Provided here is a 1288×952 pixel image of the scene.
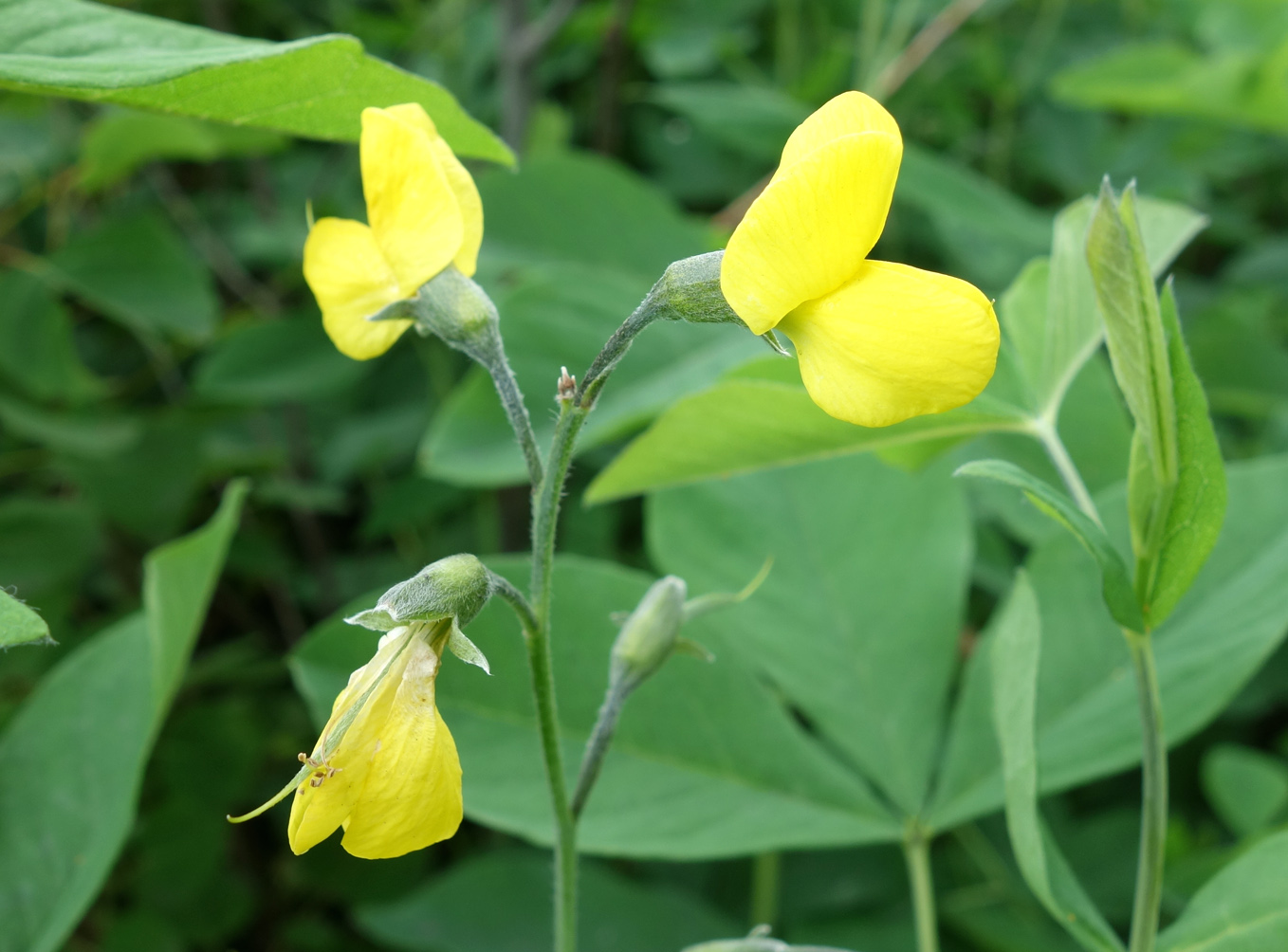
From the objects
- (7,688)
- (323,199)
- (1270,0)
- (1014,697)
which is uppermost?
(1270,0)

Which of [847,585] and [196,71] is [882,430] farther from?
[196,71]

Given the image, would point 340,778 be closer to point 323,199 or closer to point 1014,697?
point 1014,697

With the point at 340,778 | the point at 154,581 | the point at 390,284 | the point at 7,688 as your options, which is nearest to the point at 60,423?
the point at 7,688

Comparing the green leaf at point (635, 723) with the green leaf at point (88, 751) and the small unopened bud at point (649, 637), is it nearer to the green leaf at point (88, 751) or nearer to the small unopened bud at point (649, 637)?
the green leaf at point (88, 751)

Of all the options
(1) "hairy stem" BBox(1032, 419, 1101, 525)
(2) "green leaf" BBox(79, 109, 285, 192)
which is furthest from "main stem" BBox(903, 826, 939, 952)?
(2) "green leaf" BBox(79, 109, 285, 192)

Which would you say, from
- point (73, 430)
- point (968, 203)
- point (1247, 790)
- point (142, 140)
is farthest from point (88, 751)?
point (968, 203)

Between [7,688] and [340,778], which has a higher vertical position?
[340,778]
